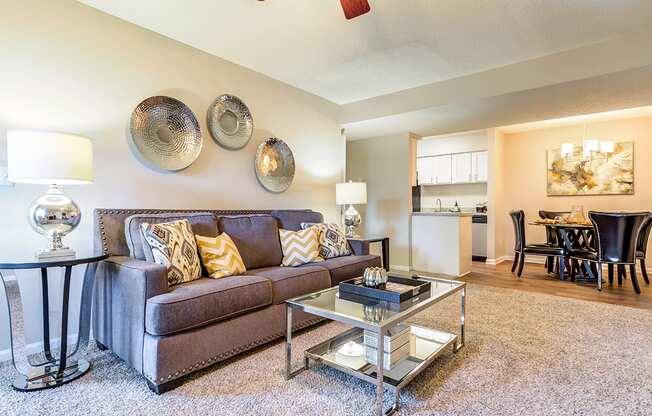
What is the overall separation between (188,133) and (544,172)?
563cm

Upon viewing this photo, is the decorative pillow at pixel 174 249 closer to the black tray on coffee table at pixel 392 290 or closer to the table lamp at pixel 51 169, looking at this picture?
the table lamp at pixel 51 169

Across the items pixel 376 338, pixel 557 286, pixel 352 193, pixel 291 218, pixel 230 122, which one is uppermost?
pixel 230 122

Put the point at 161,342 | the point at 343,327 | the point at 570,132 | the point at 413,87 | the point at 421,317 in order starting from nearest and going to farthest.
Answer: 1. the point at 161,342
2. the point at 343,327
3. the point at 421,317
4. the point at 413,87
5. the point at 570,132

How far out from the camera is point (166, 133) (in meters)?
2.84

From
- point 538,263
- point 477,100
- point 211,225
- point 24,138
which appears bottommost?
point 538,263

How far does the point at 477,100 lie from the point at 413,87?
0.72 m

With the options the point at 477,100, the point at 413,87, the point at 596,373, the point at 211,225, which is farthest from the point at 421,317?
the point at 413,87

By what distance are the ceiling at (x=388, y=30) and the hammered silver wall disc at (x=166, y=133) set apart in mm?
611

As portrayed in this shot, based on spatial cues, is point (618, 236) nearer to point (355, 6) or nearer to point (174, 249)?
point (355, 6)

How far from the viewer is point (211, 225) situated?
2.65 metres

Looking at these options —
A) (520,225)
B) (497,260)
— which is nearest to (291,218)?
(520,225)

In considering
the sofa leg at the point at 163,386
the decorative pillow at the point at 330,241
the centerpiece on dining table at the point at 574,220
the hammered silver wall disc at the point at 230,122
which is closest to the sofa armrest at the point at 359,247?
the decorative pillow at the point at 330,241

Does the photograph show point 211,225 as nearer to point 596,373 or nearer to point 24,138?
point 24,138

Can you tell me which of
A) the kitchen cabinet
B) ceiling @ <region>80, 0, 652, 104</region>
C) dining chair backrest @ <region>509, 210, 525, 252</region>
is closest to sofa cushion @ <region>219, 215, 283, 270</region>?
ceiling @ <region>80, 0, 652, 104</region>
